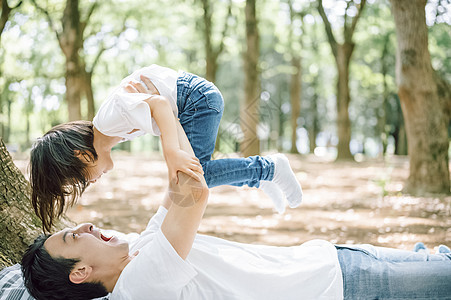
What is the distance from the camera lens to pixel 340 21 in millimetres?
19031

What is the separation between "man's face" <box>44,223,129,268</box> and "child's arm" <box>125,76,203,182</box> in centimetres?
45

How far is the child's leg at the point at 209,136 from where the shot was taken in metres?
2.97

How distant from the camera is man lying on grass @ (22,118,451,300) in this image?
6.12 feet

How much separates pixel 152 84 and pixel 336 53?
15.1 m

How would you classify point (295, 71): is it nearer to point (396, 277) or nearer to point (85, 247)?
point (396, 277)

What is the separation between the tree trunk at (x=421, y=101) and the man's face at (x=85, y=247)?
6.76 meters

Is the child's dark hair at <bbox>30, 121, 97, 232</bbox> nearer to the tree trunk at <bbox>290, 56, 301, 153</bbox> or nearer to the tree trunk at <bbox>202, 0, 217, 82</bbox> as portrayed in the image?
the tree trunk at <bbox>202, 0, 217, 82</bbox>

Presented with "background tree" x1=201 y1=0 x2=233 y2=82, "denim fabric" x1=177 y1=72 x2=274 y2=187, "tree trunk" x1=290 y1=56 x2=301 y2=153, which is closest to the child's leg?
"denim fabric" x1=177 y1=72 x2=274 y2=187

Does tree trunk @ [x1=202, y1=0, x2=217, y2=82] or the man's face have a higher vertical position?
tree trunk @ [x1=202, y1=0, x2=217, y2=82]

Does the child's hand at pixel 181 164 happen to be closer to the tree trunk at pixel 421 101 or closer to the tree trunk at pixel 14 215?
the tree trunk at pixel 14 215

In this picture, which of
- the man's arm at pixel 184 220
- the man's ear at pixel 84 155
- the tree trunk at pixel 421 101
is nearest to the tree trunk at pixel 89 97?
the tree trunk at pixel 421 101

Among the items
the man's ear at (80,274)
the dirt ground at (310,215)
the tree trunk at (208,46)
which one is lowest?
the dirt ground at (310,215)

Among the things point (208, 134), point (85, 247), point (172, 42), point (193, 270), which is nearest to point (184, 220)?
point (193, 270)

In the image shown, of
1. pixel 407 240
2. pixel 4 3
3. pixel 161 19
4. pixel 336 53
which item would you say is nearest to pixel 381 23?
pixel 336 53
